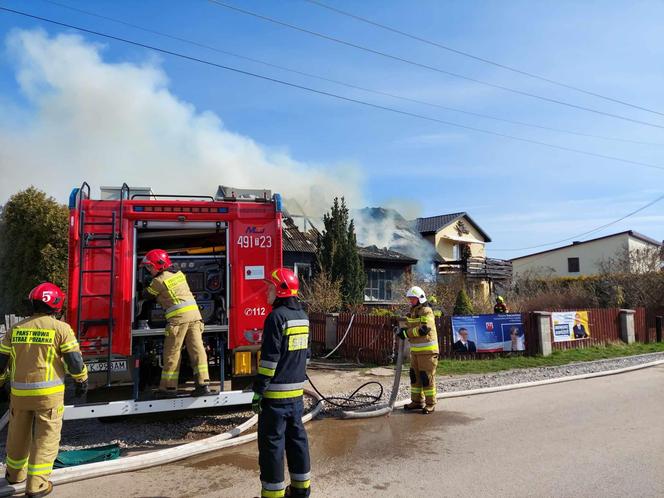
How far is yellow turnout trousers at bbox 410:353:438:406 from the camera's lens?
6.86 m

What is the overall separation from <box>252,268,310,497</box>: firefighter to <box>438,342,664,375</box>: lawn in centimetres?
713

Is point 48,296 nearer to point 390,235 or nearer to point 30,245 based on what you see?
point 30,245

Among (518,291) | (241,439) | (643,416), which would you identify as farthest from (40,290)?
(518,291)

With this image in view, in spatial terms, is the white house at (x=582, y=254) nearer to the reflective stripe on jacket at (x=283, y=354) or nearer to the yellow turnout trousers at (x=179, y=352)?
the yellow turnout trousers at (x=179, y=352)

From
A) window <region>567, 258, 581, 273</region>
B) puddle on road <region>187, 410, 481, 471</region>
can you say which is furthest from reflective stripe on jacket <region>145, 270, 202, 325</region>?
window <region>567, 258, 581, 273</region>

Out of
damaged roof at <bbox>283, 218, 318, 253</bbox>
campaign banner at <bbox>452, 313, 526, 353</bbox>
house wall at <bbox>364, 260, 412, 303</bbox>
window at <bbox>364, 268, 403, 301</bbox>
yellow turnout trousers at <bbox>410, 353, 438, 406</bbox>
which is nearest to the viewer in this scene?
yellow turnout trousers at <bbox>410, 353, 438, 406</bbox>

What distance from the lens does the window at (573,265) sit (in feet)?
136

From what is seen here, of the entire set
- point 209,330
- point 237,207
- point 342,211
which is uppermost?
point 342,211

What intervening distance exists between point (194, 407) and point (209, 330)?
3.08ft

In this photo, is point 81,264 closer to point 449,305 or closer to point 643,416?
point 643,416

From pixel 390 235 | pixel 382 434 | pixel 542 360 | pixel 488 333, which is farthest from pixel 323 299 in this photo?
pixel 390 235

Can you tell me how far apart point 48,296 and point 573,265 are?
1704 inches

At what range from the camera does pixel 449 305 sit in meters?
17.6

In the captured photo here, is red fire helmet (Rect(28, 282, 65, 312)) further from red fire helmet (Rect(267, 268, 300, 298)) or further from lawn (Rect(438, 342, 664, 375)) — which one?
lawn (Rect(438, 342, 664, 375))
